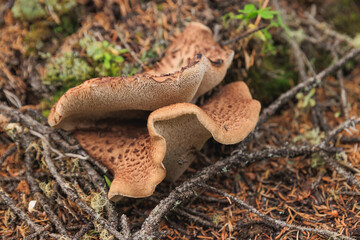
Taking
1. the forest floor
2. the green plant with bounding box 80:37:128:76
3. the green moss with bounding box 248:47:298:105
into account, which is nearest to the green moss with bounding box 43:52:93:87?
the forest floor

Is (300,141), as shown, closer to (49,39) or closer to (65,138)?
(65,138)

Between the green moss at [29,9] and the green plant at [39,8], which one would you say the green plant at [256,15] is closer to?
the green plant at [39,8]

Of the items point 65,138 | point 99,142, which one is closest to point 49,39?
point 65,138

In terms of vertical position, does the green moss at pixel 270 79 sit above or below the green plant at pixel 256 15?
below

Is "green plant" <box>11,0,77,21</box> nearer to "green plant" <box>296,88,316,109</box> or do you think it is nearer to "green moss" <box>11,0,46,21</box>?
"green moss" <box>11,0,46,21</box>

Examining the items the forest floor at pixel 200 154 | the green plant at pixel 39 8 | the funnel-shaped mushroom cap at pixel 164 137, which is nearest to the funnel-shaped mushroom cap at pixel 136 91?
the funnel-shaped mushroom cap at pixel 164 137

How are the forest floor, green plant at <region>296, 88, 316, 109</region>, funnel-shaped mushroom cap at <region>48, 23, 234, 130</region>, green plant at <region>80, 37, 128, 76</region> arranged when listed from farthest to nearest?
green plant at <region>296, 88, 316, 109</region> → green plant at <region>80, 37, 128, 76</region> → the forest floor → funnel-shaped mushroom cap at <region>48, 23, 234, 130</region>

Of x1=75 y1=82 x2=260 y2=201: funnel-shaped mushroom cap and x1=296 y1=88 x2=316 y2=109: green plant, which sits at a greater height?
x1=75 y1=82 x2=260 y2=201: funnel-shaped mushroom cap

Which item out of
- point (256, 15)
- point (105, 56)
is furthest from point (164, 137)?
point (256, 15)
